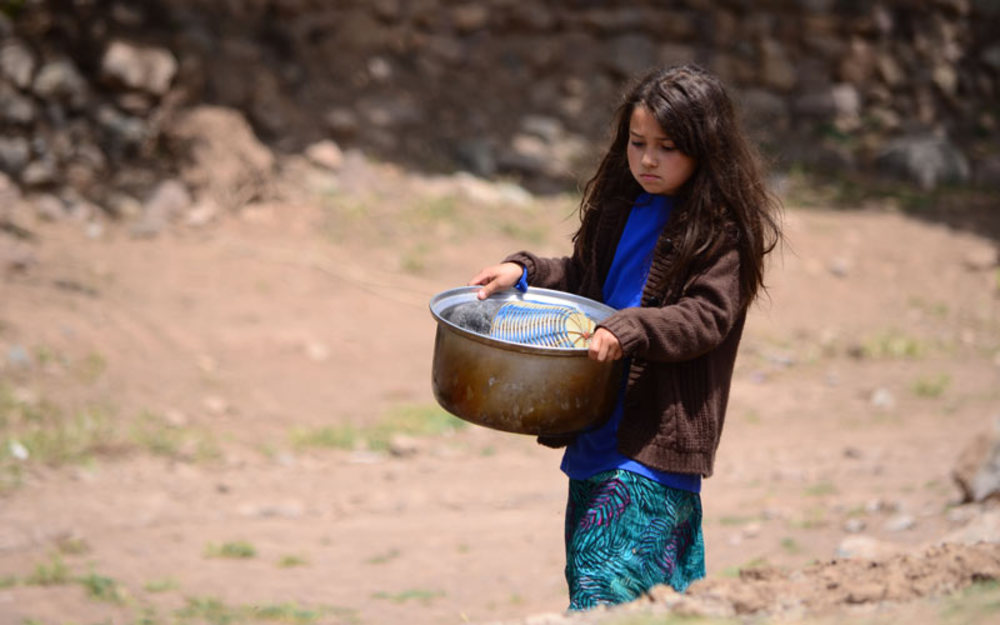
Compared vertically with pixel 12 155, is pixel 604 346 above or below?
above

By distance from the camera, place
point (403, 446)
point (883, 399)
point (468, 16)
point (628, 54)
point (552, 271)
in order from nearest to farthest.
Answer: point (552, 271), point (403, 446), point (883, 399), point (468, 16), point (628, 54)

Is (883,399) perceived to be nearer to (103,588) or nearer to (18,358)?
(103,588)

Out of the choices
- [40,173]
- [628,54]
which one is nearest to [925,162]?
[628,54]

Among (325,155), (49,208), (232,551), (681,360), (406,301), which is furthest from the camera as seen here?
(325,155)

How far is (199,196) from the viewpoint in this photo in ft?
25.0

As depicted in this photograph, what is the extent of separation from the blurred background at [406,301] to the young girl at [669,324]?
0.58ft

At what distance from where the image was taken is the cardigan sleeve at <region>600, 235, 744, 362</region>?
6.94 ft

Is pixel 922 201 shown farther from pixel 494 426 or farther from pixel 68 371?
pixel 494 426

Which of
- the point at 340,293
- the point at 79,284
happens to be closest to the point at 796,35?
the point at 340,293

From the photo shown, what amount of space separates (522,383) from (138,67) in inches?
252

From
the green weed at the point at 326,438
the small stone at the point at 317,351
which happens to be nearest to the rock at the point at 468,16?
the small stone at the point at 317,351

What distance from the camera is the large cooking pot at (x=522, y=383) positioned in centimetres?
213

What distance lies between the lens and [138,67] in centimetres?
768

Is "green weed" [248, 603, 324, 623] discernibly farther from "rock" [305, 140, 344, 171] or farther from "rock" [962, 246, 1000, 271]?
"rock" [962, 246, 1000, 271]
